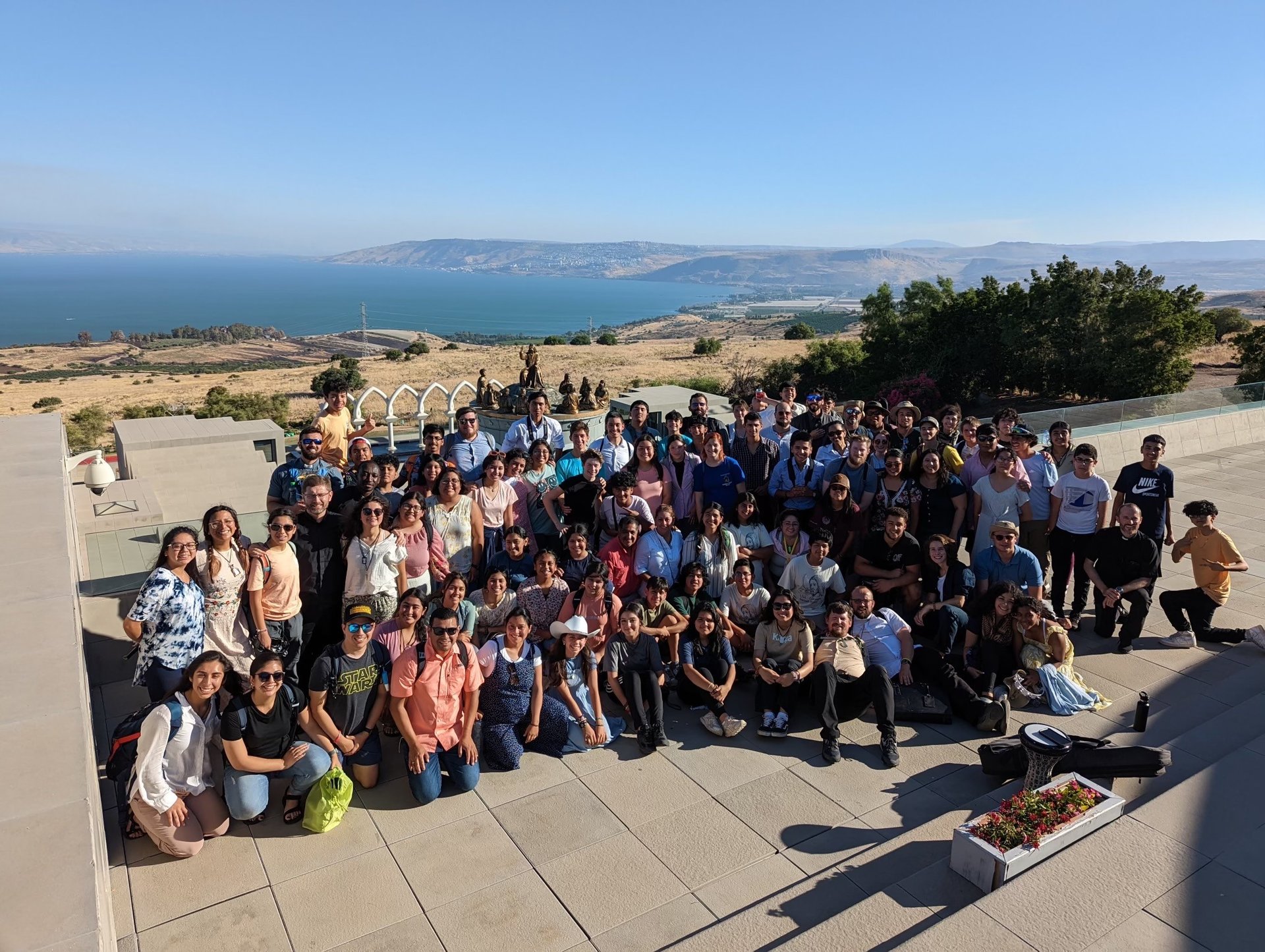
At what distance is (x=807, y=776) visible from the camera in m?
5.10

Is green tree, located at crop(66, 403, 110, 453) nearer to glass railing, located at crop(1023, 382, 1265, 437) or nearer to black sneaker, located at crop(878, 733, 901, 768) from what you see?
glass railing, located at crop(1023, 382, 1265, 437)

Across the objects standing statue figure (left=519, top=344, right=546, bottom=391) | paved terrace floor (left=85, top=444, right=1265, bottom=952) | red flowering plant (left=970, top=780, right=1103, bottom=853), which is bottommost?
paved terrace floor (left=85, top=444, right=1265, bottom=952)

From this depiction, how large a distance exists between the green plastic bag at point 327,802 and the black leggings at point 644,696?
5.99ft

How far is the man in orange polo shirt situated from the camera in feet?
15.6

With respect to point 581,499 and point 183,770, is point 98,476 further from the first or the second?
point 183,770

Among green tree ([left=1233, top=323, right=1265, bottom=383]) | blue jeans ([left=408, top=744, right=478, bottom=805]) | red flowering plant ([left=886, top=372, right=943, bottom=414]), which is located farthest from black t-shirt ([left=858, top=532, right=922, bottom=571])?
red flowering plant ([left=886, top=372, right=943, bottom=414])

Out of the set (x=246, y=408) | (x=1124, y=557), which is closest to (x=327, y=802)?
(x=1124, y=557)

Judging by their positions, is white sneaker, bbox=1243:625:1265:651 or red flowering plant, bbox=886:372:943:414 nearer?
white sneaker, bbox=1243:625:1265:651

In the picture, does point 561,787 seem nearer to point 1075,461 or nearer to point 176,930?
point 176,930

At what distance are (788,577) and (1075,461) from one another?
276 centimetres

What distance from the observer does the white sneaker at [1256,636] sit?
6723mm

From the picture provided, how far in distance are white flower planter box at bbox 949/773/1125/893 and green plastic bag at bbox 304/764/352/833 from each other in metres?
3.20

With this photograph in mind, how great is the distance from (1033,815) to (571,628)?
2.81 meters

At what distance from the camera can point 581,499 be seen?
6.85m
